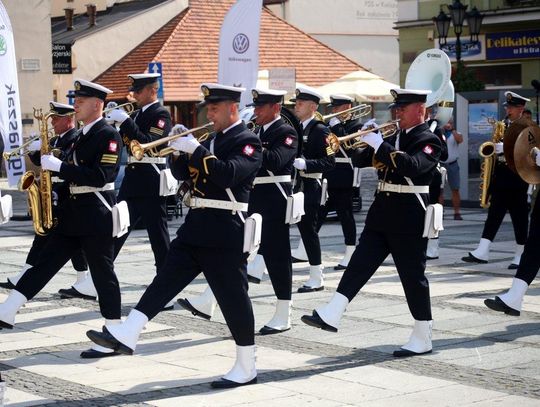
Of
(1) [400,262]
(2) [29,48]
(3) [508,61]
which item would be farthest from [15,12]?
(1) [400,262]

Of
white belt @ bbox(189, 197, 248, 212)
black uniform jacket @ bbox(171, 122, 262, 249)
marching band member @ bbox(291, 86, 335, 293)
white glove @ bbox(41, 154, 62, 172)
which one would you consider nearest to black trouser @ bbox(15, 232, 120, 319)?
white glove @ bbox(41, 154, 62, 172)

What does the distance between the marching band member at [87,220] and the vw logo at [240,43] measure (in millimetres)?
10636

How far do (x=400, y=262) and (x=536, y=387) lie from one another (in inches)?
58.6

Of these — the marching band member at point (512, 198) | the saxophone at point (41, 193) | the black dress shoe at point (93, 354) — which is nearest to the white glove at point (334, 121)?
the marching band member at point (512, 198)

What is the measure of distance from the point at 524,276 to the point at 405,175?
6.48 feet

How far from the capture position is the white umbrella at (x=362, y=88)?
28277 mm

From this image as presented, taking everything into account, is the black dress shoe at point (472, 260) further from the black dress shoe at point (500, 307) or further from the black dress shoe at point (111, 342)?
the black dress shoe at point (111, 342)

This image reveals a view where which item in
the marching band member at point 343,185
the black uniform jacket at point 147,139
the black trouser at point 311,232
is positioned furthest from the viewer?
the marching band member at point 343,185

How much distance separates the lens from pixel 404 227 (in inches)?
329

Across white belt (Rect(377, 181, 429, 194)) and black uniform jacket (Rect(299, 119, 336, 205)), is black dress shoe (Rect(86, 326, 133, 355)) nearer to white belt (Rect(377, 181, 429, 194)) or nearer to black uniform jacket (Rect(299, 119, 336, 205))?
white belt (Rect(377, 181, 429, 194))

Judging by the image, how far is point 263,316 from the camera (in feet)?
33.1

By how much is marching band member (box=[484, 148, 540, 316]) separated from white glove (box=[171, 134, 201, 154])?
3370 mm

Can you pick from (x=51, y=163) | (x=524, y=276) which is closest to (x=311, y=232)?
(x=524, y=276)

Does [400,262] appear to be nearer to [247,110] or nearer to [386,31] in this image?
[247,110]
